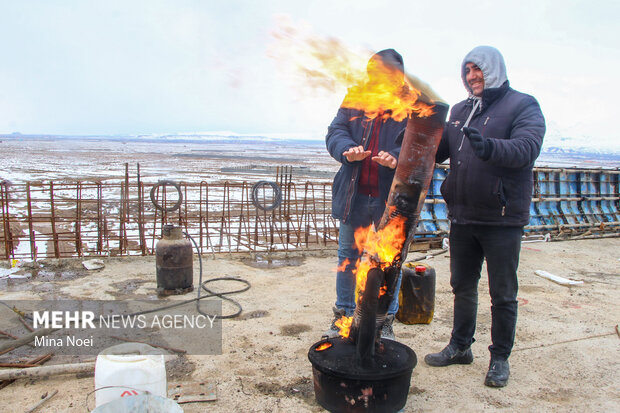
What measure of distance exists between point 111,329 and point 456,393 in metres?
3.26

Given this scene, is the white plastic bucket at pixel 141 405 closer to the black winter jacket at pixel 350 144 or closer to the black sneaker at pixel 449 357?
the black winter jacket at pixel 350 144

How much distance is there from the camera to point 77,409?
9.95ft

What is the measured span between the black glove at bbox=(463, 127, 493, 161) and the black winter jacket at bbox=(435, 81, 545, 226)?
0.14 metres

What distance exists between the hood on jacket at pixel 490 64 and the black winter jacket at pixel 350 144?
2.55ft

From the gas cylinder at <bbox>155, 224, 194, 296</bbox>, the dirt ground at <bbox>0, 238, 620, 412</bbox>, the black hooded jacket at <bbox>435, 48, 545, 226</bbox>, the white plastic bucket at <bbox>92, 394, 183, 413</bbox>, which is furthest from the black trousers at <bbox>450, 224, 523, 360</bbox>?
the gas cylinder at <bbox>155, 224, 194, 296</bbox>

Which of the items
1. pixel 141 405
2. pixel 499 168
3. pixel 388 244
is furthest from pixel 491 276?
pixel 141 405

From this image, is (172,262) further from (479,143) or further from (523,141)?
(523,141)

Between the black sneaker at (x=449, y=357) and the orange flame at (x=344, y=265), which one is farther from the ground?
the orange flame at (x=344, y=265)

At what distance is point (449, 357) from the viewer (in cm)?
377

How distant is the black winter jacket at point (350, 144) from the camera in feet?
12.4

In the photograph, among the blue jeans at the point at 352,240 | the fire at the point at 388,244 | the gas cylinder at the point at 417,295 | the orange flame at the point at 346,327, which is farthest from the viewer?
the gas cylinder at the point at 417,295

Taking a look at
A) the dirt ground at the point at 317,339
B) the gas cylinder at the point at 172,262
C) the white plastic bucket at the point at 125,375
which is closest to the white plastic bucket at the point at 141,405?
the white plastic bucket at the point at 125,375

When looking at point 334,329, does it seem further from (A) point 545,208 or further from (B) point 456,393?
(A) point 545,208

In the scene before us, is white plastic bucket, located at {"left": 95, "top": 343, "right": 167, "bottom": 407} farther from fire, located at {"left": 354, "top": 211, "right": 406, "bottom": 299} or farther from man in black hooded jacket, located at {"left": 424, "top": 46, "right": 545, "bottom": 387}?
man in black hooded jacket, located at {"left": 424, "top": 46, "right": 545, "bottom": 387}
